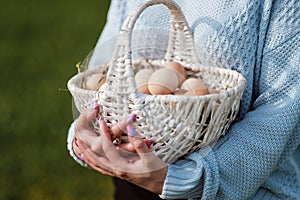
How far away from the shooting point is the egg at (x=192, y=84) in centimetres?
142

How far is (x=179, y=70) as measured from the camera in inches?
59.1

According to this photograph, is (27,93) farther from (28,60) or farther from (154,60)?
(154,60)

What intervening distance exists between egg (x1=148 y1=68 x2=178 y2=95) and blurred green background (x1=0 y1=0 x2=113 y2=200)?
1609 mm

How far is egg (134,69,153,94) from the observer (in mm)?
1420

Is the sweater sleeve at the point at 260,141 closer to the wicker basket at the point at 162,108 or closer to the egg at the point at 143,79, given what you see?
the wicker basket at the point at 162,108

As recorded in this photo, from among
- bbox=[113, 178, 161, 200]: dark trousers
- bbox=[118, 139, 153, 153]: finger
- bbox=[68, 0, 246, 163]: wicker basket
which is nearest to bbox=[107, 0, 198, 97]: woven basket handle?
bbox=[68, 0, 246, 163]: wicker basket

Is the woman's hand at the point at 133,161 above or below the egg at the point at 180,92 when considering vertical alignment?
below

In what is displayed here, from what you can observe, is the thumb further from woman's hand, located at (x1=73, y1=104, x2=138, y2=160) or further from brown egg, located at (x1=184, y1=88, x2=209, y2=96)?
brown egg, located at (x1=184, y1=88, x2=209, y2=96)

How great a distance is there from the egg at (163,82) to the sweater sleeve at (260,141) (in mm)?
149

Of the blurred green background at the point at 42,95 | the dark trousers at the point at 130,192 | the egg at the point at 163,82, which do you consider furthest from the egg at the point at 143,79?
the blurred green background at the point at 42,95

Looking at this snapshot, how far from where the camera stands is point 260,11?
4.85 ft

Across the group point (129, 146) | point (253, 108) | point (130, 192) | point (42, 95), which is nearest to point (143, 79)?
point (129, 146)

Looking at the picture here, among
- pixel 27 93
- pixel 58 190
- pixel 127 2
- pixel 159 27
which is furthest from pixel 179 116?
pixel 27 93

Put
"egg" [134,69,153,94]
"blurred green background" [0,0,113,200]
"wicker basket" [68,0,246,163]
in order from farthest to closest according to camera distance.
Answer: "blurred green background" [0,0,113,200], "egg" [134,69,153,94], "wicker basket" [68,0,246,163]
